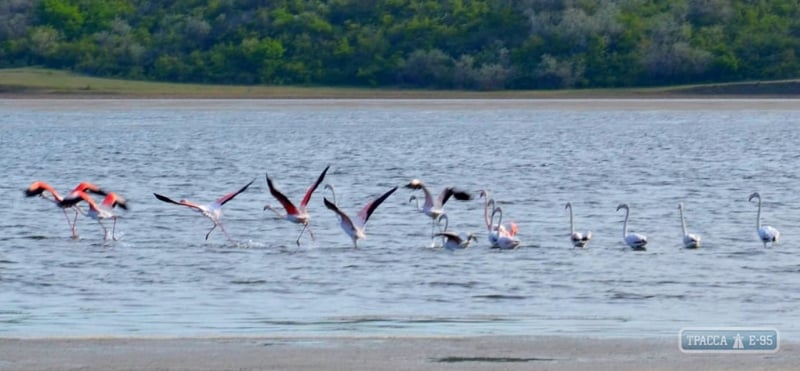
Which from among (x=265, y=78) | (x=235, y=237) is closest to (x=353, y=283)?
(x=235, y=237)

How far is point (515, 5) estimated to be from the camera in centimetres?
5928

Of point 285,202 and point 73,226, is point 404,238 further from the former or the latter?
point 73,226

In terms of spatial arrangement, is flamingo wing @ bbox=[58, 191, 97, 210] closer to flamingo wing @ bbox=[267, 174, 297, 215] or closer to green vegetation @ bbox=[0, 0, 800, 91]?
flamingo wing @ bbox=[267, 174, 297, 215]

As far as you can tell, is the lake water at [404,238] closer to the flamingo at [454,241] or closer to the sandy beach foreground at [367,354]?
the flamingo at [454,241]

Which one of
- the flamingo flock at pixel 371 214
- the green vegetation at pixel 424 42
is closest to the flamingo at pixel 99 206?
the flamingo flock at pixel 371 214

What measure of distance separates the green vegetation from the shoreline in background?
54cm

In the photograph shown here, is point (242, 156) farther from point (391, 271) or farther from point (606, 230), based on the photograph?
point (391, 271)

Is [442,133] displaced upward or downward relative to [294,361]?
downward

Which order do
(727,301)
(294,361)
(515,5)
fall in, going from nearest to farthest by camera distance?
(294,361) < (727,301) < (515,5)

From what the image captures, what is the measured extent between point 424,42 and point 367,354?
46.9 metres

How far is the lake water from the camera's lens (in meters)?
12.6

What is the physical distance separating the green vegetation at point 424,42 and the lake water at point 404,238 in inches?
455

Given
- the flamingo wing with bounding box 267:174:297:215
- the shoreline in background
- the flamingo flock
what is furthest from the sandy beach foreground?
the shoreline in background

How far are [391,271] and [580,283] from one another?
1888 millimetres
